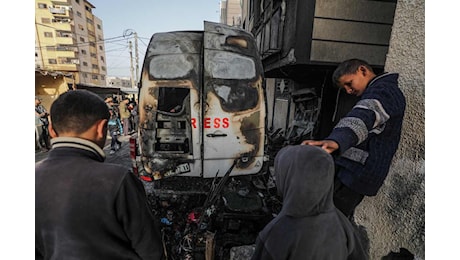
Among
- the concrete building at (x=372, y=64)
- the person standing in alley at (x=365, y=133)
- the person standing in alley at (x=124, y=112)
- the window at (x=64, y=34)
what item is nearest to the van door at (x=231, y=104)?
the concrete building at (x=372, y=64)

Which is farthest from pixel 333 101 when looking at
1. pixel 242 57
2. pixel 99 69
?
pixel 99 69

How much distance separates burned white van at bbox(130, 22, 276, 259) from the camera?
2898 millimetres

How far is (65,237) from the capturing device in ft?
3.46

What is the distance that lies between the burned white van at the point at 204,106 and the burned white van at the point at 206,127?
0.01 m

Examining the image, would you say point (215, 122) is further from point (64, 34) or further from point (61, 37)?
point (64, 34)

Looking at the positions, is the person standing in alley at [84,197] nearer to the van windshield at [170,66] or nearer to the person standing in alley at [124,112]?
the van windshield at [170,66]

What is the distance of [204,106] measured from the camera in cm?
296

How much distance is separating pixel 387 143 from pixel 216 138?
201 cm

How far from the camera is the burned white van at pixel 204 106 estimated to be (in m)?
2.98

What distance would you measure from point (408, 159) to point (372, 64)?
2.71 meters

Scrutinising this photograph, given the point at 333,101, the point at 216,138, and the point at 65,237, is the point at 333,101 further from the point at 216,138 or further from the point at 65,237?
the point at 65,237

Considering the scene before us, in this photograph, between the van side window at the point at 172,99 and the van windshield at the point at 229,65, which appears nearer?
the van windshield at the point at 229,65

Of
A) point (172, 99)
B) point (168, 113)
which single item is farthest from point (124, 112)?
point (168, 113)

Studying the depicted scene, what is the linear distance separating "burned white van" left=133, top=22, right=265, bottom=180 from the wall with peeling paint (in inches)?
65.6
